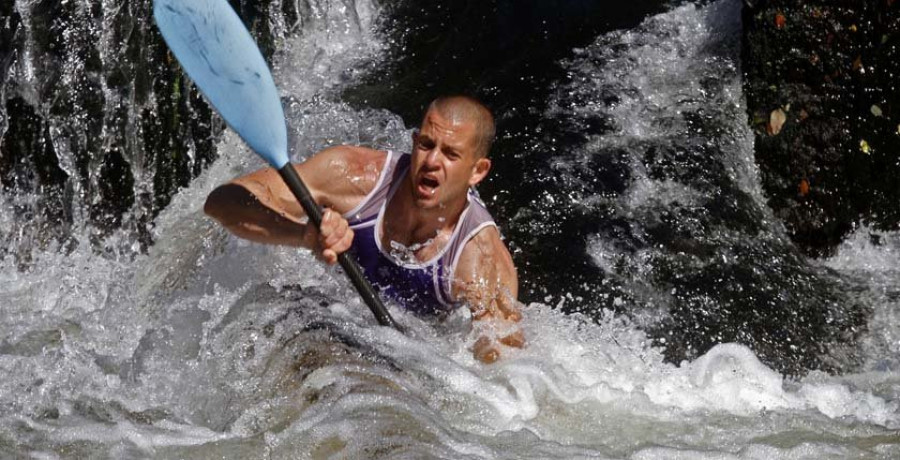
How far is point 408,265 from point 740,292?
4.98ft

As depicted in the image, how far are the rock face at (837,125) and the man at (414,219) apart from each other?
1.78m

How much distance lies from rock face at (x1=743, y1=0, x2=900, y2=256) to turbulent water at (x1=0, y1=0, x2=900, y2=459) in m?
0.12

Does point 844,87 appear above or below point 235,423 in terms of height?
above

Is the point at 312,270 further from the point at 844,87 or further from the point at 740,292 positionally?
the point at 844,87

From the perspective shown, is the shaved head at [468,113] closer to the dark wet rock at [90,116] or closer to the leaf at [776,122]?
the dark wet rock at [90,116]

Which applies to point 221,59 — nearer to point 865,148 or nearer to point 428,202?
point 428,202

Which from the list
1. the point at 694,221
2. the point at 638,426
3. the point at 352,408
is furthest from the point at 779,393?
the point at 352,408

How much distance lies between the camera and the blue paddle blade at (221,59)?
13.6 feet

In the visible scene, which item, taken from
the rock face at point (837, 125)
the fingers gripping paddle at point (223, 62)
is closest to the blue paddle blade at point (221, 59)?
the fingers gripping paddle at point (223, 62)

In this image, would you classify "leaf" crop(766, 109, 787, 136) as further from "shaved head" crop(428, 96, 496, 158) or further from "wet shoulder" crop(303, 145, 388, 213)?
"wet shoulder" crop(303, 145, 388, 213)

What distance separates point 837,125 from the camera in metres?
5.69

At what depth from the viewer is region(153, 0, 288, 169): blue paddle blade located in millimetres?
4133

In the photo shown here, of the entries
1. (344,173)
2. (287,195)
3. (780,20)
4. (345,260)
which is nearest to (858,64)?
(780,20)

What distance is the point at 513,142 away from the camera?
5734mm
